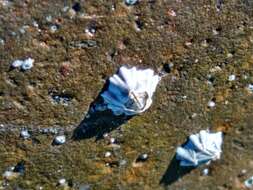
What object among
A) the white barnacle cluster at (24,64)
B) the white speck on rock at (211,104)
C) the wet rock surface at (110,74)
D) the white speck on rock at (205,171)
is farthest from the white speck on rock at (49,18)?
the white speck on rock at (205,171)

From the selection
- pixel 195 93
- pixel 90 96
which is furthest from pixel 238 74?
pixel 90 96

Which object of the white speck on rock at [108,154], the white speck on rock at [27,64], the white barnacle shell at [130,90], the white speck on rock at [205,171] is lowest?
the white speck on rock at [205,171]

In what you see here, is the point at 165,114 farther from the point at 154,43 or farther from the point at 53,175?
the point at 53,175

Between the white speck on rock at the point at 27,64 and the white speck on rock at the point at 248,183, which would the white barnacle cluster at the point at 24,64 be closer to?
the white speck on rock at the point at 27,64

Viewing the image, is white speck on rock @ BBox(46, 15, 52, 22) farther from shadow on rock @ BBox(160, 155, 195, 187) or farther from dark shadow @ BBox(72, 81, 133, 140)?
shadow on rock @ BBox(160, 155, 195, 187)

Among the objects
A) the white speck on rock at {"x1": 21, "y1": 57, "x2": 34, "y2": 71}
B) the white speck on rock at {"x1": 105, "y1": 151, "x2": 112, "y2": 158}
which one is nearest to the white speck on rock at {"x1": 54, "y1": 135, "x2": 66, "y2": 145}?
the white speck on rock at {"x1": 105, "y1": 151, "x2": 112, "y2": 158}

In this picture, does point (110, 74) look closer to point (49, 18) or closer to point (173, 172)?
point (49, 18)
